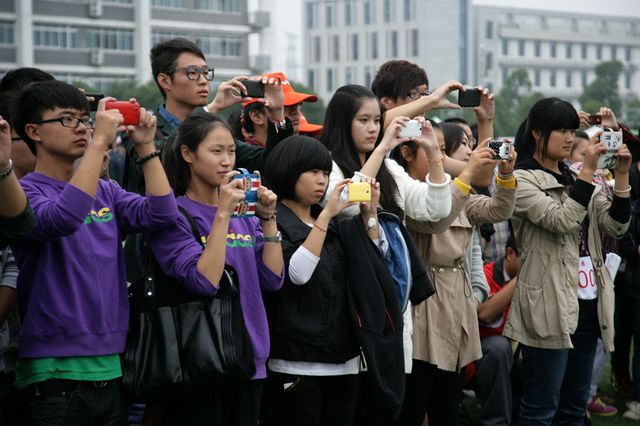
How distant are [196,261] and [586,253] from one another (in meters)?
2.58

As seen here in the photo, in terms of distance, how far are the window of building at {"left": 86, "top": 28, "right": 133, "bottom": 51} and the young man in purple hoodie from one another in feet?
183

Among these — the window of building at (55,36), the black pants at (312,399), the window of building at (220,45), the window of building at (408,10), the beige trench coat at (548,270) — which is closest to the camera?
the black pants at (312,399)

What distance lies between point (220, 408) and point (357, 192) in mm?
1030

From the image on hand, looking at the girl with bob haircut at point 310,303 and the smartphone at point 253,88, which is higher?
the smartphone at point 253,88

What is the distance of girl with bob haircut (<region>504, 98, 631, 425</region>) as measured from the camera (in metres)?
4.79

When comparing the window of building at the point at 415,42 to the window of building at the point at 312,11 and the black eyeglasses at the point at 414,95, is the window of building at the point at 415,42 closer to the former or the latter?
the window of building at the point at 312,11

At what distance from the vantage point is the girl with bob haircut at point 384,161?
Result: 167 inches

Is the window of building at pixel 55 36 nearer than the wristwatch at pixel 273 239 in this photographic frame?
No

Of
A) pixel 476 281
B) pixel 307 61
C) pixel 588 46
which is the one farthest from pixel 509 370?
pixel 588 46

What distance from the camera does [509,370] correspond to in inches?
226

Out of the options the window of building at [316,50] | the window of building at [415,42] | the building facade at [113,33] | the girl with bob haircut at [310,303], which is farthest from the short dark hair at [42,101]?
the window of building at [316,50]

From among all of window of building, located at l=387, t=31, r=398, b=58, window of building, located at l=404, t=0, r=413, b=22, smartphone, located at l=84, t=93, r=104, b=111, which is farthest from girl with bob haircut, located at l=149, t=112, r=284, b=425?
window of building, located at l=387, t=31, r=398, b=58

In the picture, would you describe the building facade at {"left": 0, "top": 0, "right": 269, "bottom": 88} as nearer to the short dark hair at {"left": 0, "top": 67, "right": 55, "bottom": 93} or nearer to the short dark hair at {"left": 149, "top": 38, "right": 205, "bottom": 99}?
the short dark hair at {"left": 149, "top": 38, "right": 205, "bottom": 99}

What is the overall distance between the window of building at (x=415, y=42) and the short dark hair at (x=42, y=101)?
94.6 m
